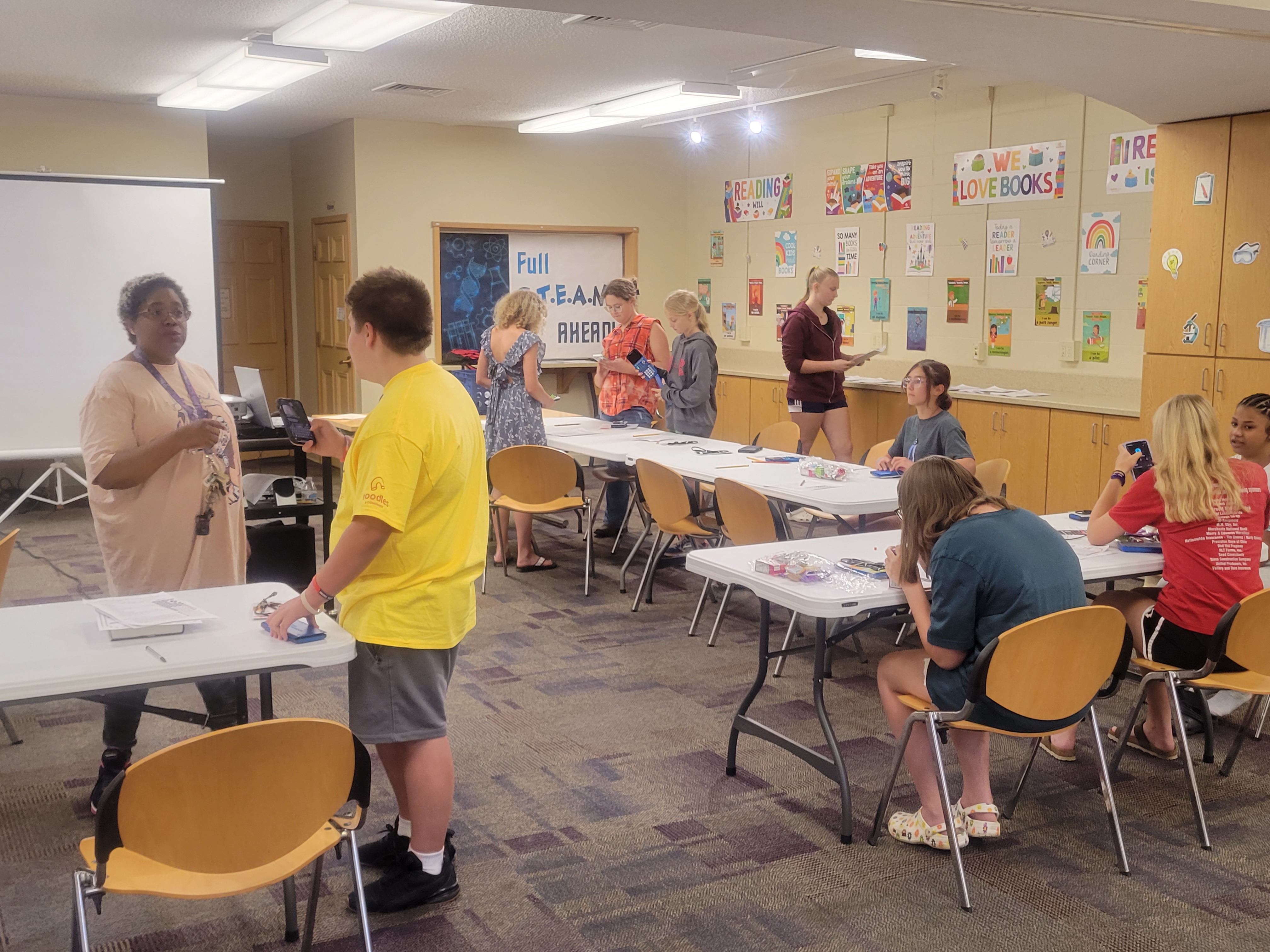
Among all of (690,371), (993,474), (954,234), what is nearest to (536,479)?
(690,371)

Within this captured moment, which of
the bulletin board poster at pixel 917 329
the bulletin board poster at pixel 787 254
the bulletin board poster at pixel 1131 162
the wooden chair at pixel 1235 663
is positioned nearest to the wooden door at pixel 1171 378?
the bulletin board poster at pixel 1131 162

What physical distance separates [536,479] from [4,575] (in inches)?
100

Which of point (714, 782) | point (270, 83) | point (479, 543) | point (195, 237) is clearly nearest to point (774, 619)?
point (714, 782)

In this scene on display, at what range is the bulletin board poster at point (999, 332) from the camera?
7543 millimetres

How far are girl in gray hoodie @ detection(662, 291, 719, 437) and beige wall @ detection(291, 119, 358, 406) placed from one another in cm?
359

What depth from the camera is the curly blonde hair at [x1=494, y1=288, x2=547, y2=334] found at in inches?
233

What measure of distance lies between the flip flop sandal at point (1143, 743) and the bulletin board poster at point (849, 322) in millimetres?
5240

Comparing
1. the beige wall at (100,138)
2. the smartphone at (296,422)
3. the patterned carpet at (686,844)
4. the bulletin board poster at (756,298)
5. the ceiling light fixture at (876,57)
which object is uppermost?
the ceiling light fixture at (876,57)

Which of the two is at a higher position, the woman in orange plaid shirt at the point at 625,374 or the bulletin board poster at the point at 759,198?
the bulletin board poster at the point at 759,198

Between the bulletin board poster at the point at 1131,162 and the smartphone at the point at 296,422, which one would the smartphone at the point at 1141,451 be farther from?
the bulletin board poster at the point at 1131,162

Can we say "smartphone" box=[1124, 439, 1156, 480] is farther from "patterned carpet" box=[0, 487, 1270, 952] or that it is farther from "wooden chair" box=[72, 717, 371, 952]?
"wooden chair" box=[72, 717, 371, 952]

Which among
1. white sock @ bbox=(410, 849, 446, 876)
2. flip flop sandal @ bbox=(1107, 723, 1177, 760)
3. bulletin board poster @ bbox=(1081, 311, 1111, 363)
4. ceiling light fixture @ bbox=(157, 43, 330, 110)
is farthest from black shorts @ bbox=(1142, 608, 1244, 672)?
ceiling light fixture @ bbox=(157, 43, 330, 110)

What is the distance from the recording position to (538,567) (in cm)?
623

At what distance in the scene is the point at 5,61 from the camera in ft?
21.9
